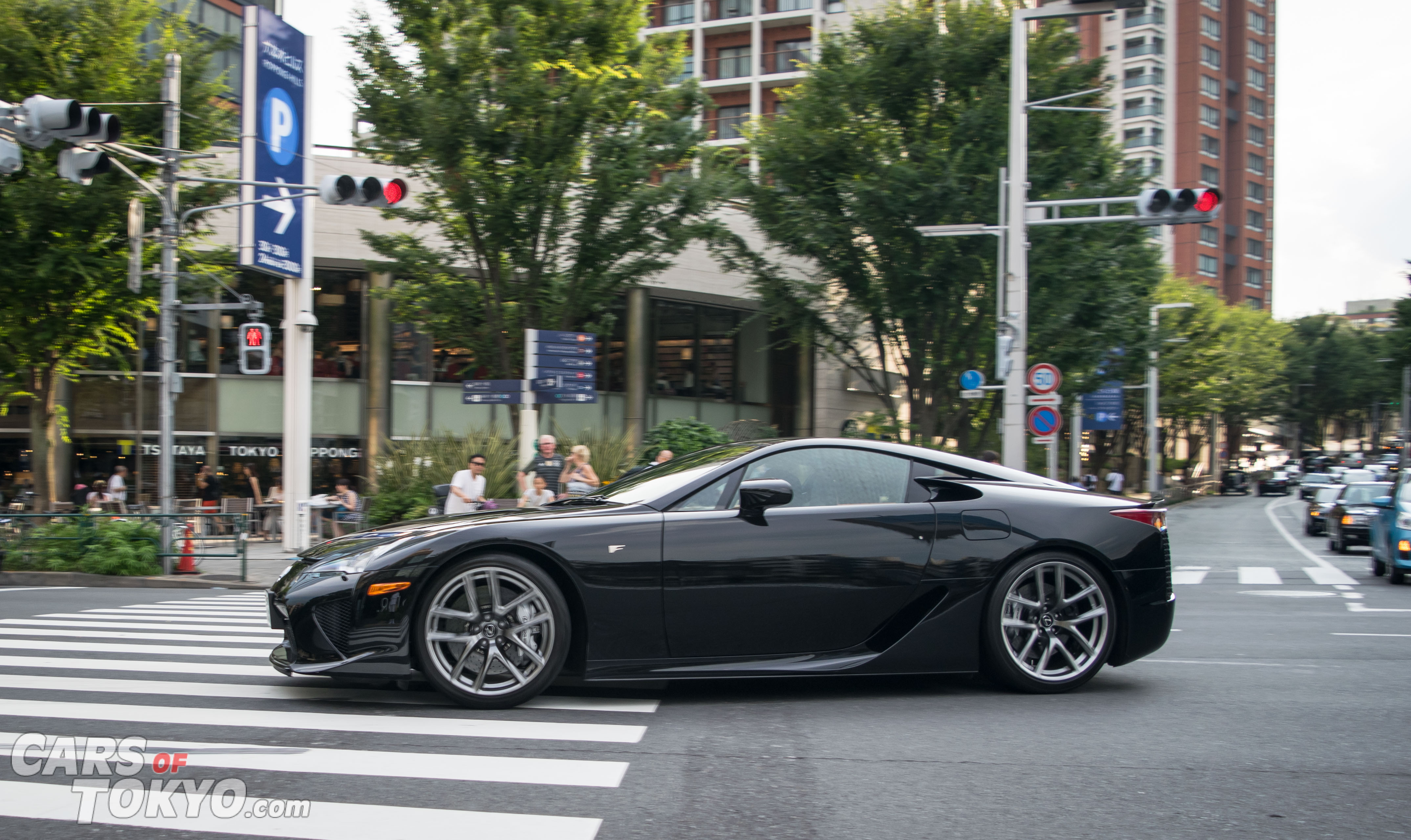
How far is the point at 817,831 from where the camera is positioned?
3.55 m

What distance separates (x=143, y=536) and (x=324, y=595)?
11.5m

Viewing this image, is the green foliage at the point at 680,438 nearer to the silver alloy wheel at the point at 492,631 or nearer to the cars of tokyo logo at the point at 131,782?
the silver alloy wheel at the point at 492,631

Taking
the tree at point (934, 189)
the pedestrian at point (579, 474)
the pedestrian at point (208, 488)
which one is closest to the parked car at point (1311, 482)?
the tree at point (934, 189)

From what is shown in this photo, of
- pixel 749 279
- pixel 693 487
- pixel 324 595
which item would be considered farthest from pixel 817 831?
pixel 749 279

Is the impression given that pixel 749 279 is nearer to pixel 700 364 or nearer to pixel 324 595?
pixel 700 364

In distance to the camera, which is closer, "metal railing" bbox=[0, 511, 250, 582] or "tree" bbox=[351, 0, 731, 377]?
"metal railing" bbox=[0, 511, 250, 582]

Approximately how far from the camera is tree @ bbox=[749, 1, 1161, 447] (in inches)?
843

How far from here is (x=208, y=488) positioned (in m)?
25.1

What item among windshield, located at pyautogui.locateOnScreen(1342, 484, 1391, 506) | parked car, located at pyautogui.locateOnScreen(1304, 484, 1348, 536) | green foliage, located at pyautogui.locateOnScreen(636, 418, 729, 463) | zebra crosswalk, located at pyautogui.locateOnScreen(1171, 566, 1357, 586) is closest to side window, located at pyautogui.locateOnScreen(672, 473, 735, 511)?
zebra crosswalk, located at pyautogui.locateOnScreen(1171, 566, 1357, 586)

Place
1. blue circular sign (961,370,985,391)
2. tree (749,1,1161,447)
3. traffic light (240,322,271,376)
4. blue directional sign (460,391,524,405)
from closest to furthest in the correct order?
blue directional sign (460,391,524,405) < traffic light (240,322,271,376) < blue circular sign (961,370,985,391) < tree (749,1,1161,447)

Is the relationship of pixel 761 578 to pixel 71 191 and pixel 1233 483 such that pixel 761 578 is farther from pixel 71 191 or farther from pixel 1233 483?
pixel 1233 483

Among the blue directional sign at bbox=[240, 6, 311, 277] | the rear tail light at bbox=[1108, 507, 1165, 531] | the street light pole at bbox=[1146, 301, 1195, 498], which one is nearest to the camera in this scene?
the rear tail light at bbox=[1108, 507, 1165, 531]

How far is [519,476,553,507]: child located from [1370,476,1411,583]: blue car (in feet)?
34.3

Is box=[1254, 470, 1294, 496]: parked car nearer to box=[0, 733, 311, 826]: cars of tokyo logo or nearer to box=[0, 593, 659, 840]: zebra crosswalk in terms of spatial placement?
box=[0, 593, 659, 840]: zebra crosswalk
